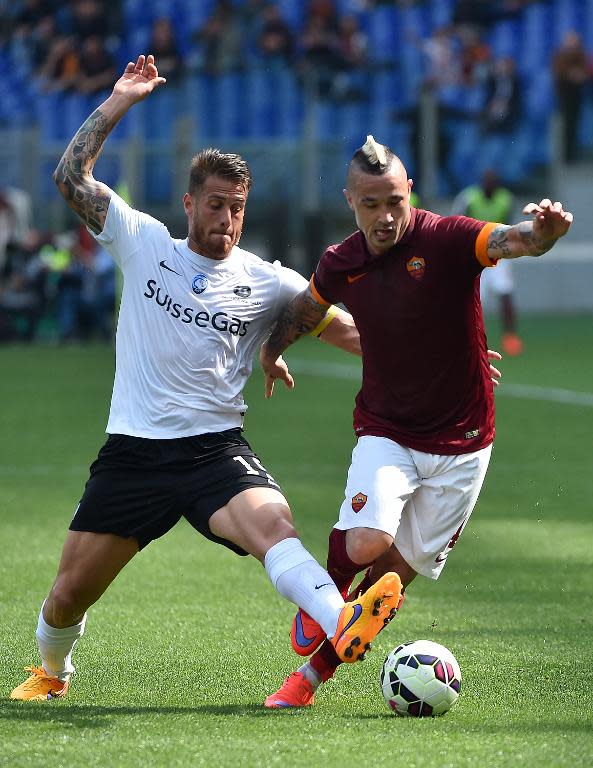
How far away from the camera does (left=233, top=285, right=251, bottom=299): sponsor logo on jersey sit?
5.46 meters

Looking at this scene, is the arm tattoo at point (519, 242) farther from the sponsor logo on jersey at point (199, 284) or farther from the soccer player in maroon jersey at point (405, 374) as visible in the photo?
the sponsor logo on jersey at point (199, 284)

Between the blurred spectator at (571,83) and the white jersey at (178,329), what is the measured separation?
21.6 metres

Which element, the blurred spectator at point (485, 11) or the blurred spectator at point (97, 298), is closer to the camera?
the blurred spectator at point (97, 298)

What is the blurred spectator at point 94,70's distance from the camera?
26.0 m

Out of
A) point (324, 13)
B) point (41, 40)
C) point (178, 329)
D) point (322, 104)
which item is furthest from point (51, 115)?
point (178, 329)

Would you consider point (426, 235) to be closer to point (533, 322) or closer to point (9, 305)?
point (9, 305)

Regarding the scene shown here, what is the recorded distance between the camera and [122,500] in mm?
5172

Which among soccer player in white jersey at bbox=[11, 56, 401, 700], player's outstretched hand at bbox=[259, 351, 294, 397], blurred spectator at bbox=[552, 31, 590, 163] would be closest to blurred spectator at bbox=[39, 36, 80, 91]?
blurred spectator at bbox=[552, 31, 590, 163]

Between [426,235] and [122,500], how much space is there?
1.44 meters

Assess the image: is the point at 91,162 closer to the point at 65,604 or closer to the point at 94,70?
the point at 65,604

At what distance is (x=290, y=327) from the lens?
5570mm

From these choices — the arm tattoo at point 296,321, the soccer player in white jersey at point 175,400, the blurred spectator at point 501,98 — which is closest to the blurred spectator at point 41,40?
the blurred spectator at point 501,98

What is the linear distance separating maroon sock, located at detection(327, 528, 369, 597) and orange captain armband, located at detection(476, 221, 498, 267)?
3.55 feet

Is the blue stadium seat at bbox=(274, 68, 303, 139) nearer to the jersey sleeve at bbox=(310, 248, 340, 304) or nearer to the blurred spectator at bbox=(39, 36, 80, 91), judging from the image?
the blurred spectator at bbox=(39, 36, 80, 91)
